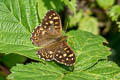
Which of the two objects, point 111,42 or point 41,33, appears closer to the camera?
point 41,33

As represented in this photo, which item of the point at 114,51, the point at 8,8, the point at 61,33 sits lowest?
the point at 114,51

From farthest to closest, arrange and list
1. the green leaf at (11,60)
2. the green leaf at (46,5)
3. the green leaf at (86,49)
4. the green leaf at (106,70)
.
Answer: the green leaf at (11,60)
the green leaf at (46,5)
the green leaf at (86,49)
the green leaf at (106,70)

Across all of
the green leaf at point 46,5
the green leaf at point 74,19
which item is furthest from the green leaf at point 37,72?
the green leaf at point 74,19

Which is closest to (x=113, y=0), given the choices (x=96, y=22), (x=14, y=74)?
(x=96, y=22)

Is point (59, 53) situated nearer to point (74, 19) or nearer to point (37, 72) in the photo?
point (37, 72)

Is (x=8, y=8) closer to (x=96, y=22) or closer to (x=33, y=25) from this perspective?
(x=33, y=25)

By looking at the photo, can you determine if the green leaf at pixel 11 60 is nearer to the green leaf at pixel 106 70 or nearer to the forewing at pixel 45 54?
the forewing at pixel 45 54

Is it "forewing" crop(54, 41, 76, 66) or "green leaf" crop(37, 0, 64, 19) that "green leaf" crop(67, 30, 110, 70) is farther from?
"green leaf" crop(37, 0, 64, 19)
